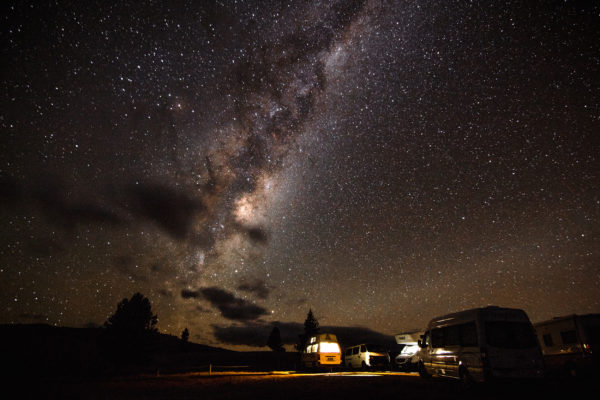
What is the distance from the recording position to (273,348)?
101 m

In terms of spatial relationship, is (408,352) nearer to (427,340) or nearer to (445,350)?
(427,340)

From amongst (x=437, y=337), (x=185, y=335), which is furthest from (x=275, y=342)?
(x=437, y=337)

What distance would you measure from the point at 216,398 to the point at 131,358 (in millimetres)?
51465

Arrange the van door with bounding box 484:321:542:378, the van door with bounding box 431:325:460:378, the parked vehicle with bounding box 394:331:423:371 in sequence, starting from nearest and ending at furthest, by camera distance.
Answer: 1. the van door with bounding box 484:321:542:378
2. the van door with bounding box 431:325:460:378
3. the parked vehicle with bounding box 394:331:423:371

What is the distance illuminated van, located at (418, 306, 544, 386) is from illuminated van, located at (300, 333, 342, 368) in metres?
10.4

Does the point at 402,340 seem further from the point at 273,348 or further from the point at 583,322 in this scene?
the point at 273,348

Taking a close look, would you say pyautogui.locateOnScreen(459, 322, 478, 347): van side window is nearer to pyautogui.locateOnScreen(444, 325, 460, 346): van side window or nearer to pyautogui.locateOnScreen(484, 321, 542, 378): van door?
pyautogui.locateOnScreen(444, 325, 460, 346): van side window

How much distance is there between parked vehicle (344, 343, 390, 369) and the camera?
67.8 feet

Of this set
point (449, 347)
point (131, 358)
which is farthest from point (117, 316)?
point (449, 347)

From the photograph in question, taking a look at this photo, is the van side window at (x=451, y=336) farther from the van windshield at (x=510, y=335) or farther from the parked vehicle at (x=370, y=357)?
the parked vehicle at (x=370, y=357)

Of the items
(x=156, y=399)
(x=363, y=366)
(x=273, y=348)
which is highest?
(x=156, y=399)

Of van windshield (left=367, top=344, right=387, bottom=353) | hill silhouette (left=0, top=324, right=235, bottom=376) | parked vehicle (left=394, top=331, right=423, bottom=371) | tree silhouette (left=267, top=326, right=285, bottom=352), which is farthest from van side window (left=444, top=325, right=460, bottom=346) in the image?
tree silhouette (left=267, top=326, right=285, bottom=352)

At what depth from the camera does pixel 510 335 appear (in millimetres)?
9734

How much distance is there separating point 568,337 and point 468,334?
6802mm
